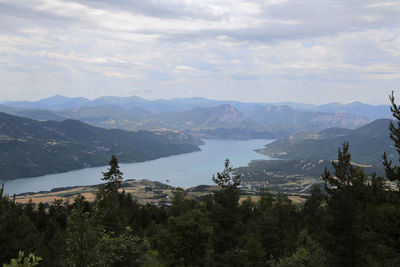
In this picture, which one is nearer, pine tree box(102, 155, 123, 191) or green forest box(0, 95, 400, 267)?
green forest box(0, 95, 400, 267)

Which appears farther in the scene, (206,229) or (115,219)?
(115,219)

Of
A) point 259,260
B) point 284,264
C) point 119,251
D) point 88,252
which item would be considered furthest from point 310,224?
point 88,252

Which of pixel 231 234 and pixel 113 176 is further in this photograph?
pixel 113 176

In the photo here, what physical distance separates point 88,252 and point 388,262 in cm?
2877

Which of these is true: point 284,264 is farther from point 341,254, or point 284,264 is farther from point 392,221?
point 392,221

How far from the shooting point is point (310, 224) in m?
77.2

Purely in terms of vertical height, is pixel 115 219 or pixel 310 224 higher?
pixel 115 219

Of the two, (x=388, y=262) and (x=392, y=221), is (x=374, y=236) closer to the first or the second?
(x=392, y=221)

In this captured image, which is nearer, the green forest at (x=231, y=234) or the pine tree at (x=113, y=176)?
the green forest at (x=231, y=234)

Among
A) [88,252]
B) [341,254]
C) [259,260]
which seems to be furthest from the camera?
[259,260]

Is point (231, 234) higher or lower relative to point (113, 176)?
lower

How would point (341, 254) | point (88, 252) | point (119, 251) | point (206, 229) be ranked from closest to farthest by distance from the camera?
point (88, 252) < point (341, 254) < point (119, 251) < point (206, 229)

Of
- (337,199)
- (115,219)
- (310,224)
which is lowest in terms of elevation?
(310,224)

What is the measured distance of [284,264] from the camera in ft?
131
